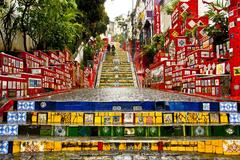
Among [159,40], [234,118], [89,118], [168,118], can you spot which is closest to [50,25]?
[89,118]

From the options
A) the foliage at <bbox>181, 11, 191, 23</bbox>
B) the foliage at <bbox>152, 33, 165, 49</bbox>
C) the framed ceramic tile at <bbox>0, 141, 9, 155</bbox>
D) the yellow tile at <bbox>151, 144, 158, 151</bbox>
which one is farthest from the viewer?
the foliage at <bbox>152, 33, 165, 49</bbox>

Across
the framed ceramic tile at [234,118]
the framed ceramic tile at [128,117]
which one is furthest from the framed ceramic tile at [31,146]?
the framed ceramic tile at [234,118]

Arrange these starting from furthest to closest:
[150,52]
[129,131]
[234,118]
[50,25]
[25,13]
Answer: [150,52], [50,25], [25,13], [234,118], [129,131]

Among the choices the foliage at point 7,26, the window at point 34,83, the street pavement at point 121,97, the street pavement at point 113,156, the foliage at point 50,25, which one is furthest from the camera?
the foliage at point 50,25

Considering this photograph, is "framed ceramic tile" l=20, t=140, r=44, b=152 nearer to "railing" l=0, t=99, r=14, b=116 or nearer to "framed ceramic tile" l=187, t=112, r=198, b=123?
"railing" l=0, t=99, r=14, b=116

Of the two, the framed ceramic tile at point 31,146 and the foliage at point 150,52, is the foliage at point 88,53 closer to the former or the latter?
the foliage at point 150,52

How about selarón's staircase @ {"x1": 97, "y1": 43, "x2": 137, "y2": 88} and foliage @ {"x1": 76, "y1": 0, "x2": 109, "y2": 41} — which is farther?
selarón's staircase @ {"x1": 97, "y1": 43, "x2": 137, "y2": 88}

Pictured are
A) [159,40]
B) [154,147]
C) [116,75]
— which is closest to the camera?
[154,147]

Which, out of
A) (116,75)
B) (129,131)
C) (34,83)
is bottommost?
(129,131)

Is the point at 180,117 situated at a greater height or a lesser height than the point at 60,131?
greater

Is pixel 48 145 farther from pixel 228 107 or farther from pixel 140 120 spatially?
pixel 228 107

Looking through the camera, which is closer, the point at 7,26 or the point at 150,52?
the point at 7,26

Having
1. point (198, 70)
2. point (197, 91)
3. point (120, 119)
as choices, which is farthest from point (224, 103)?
point (198, 70)

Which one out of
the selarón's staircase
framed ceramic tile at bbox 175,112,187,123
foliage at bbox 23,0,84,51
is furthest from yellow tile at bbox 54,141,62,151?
the selarón's staircase
